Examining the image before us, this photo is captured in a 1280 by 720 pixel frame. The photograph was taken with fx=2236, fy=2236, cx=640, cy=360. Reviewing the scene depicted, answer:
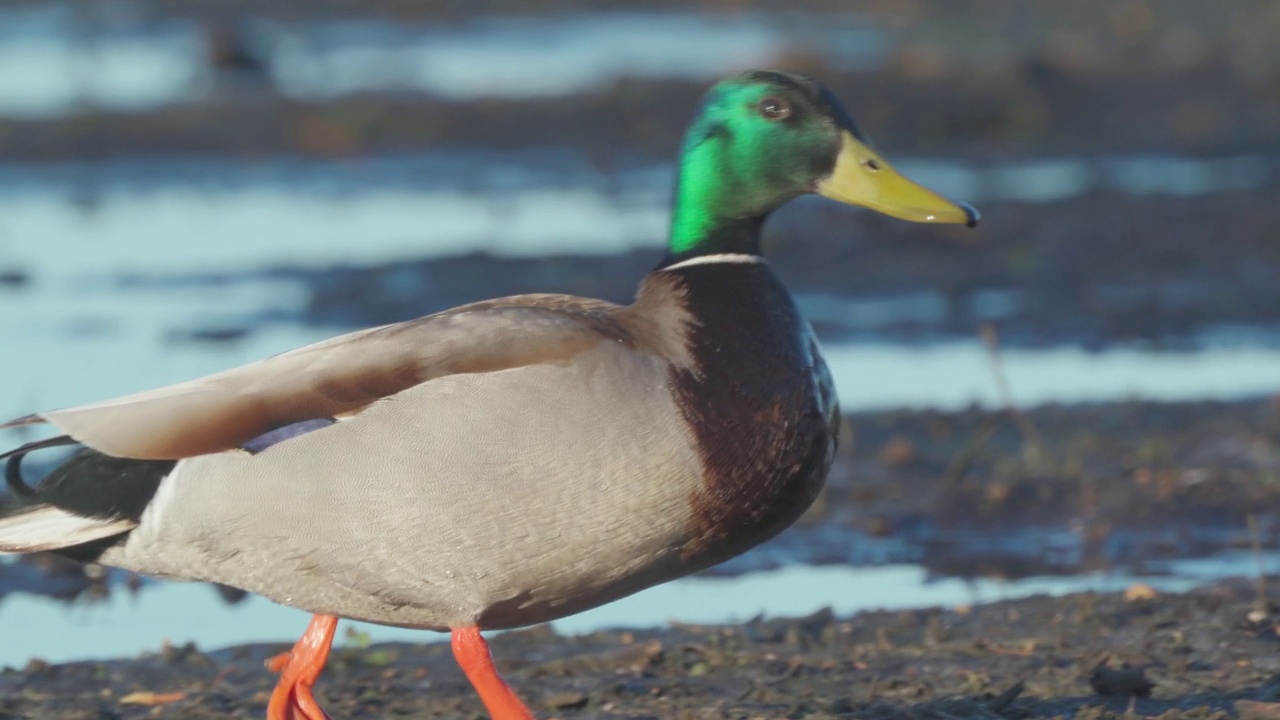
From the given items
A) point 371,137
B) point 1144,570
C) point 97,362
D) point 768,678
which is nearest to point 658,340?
point 768,678

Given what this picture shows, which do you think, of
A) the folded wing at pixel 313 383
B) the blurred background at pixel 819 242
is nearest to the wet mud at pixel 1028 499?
the blurred background at pixel 819 242

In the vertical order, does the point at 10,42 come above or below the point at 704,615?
above

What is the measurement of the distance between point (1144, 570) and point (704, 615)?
1421mm

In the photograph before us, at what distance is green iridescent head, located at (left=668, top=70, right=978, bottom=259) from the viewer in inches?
190

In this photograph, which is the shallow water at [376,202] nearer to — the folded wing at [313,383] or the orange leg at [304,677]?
the orange leg at [304,677]

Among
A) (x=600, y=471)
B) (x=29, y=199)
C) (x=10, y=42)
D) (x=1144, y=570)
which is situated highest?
(x=10, y=42)

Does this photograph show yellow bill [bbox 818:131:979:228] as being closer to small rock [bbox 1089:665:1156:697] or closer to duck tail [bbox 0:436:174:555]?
small rock [bbox 1089:665:1156:697]

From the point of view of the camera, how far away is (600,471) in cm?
427

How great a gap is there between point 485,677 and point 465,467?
0.47 meters

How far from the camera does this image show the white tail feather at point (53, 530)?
4.42m

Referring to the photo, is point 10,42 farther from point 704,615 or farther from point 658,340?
point 658,340

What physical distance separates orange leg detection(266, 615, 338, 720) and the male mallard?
0.39ft

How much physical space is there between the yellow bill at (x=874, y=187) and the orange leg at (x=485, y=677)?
1223 mm

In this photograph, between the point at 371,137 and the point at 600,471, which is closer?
the point at 600,471
